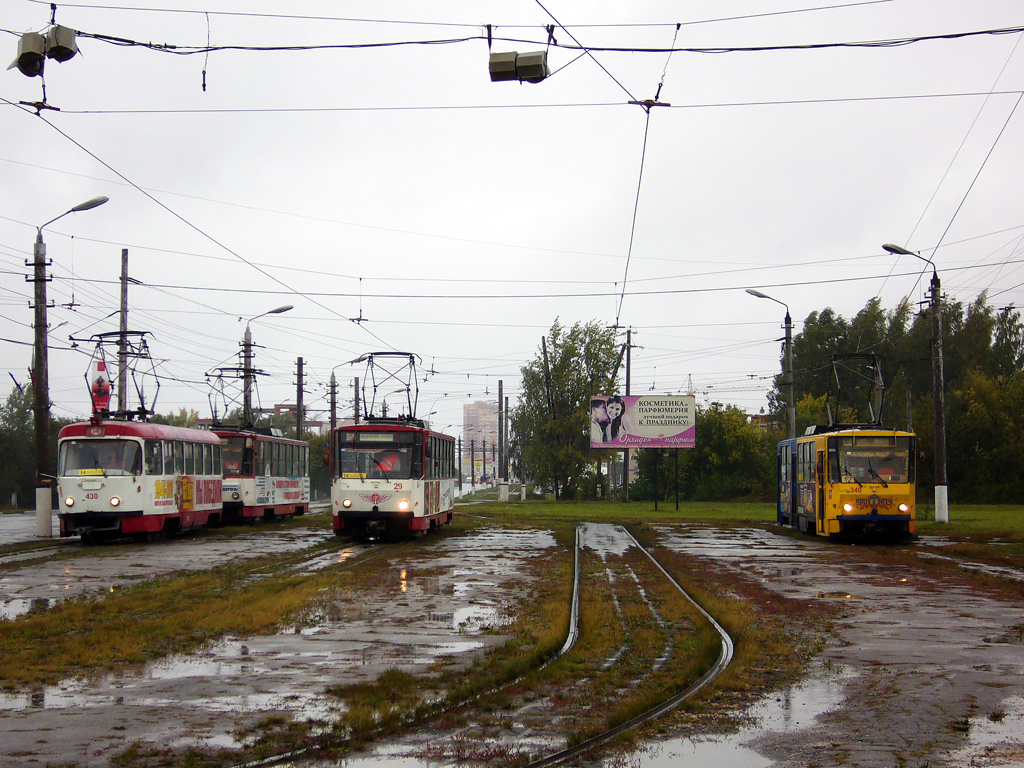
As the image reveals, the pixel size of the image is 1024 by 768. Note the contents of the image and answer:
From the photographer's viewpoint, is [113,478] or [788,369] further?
[788,369]

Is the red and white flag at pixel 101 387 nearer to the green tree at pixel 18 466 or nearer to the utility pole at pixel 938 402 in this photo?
the utility pole at pixel 938 402

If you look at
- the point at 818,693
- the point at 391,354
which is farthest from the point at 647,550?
the point at 818,693

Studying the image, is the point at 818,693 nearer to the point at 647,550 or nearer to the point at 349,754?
the point at 349,754

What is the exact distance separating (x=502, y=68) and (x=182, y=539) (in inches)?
728

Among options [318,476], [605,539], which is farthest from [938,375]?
[318,476]

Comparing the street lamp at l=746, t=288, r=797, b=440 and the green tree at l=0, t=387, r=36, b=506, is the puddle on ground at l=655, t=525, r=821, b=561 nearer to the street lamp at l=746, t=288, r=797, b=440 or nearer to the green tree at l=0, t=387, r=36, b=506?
the street lamp at l=746, t=288, r=797, b=440

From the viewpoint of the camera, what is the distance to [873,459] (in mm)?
25484

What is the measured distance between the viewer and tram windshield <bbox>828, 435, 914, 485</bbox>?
25.4m

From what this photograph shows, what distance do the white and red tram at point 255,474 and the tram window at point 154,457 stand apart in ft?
21.1

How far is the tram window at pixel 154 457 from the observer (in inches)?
994

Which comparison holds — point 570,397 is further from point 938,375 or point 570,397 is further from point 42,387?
point 42,387

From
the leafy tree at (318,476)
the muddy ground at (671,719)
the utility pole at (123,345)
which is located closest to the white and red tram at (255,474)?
the utility pole at (123,345)

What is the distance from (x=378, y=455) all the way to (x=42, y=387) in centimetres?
951

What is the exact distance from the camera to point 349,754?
6.10 metres
